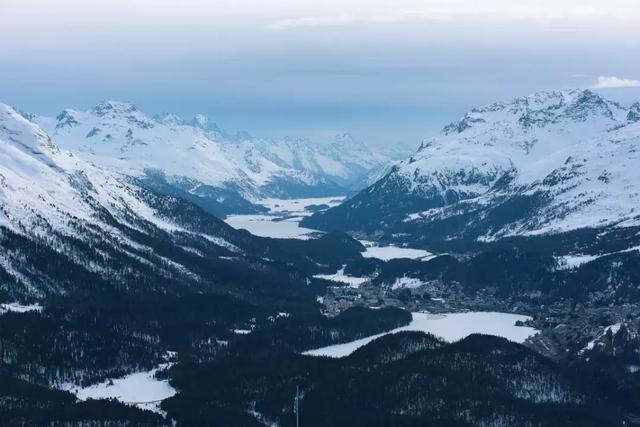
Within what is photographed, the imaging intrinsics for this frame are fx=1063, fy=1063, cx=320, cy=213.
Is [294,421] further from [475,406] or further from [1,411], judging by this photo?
[1,411]

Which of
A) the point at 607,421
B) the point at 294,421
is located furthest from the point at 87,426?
the point at 607,421

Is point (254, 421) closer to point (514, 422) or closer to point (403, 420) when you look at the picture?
point (403, 420)

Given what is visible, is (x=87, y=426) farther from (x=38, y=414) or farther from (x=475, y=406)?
(x=475, y=406)

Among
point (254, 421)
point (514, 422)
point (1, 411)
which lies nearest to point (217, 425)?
point (254, 421)

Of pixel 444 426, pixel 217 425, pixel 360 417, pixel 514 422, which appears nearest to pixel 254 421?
pixel 217 425

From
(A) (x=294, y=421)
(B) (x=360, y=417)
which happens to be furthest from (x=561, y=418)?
(A) (x=294, y=421)

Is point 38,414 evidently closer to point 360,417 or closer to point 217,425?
point 217,425
